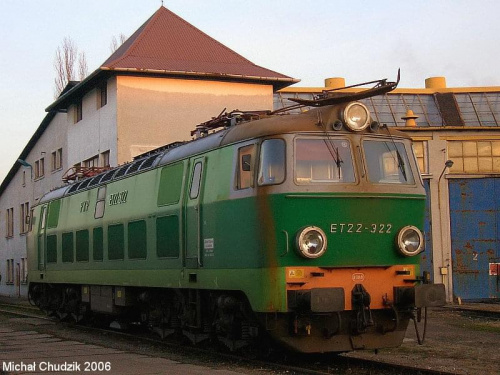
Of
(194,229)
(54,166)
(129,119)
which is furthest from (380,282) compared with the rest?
(54,166)

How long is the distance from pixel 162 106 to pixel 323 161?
21712 mm

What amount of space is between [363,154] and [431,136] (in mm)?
22584

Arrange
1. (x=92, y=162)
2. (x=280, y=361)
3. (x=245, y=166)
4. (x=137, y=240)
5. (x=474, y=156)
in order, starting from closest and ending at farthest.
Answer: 1. (x=245, y=166)
2. (x=280, y=361)
3. (x=137, y=240)
4. (x=474, y=156)
5. (x=92, y=162)

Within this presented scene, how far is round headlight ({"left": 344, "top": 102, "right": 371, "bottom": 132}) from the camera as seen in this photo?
39.1ft

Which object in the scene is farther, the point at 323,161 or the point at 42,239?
the point at 42,239

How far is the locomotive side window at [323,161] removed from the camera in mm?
11500

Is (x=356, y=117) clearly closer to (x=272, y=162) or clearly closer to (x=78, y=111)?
(x=272, y=162)

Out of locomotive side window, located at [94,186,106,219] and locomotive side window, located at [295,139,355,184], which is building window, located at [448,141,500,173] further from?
locomotive side window, located at [295,139,355,184]

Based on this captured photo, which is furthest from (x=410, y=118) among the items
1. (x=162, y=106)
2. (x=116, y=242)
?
(x=116, y=242)

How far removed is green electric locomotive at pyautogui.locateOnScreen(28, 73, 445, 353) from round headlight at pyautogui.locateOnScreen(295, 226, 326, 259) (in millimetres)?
15

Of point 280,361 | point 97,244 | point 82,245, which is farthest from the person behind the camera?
point 82,245

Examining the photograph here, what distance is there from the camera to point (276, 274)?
11.1 m

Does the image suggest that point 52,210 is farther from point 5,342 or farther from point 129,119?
point 129,119

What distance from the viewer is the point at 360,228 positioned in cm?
1159
